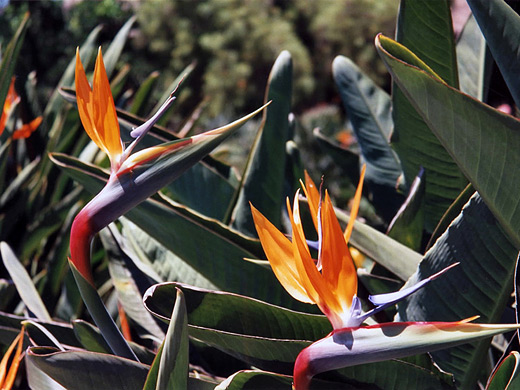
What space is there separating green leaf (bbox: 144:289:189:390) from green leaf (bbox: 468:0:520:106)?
30 centimetres

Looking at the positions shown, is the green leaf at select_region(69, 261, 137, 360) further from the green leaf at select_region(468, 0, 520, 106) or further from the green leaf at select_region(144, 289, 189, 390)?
the green leaf at select_region(468, 0, 520, 106)

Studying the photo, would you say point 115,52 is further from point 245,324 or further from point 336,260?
point 336,260

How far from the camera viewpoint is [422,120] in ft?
2.31

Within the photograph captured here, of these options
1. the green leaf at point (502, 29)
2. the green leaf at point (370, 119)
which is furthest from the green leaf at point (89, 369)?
the green leaf at point (370, 119)

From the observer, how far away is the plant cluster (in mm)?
371

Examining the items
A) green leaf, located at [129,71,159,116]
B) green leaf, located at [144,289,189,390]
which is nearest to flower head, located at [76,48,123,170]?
green leaf, located at [144,289,189,390]

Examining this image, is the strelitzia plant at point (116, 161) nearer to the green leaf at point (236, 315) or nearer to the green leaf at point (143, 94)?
the green leaf at point (236, 315)

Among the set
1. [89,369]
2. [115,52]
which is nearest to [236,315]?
[89,369]

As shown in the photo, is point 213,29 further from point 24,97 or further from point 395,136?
point 395,136

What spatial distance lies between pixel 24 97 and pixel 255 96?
7374mm

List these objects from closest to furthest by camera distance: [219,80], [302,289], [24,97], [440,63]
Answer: [302,289] → [440,63] → [24,97] → [219,80]

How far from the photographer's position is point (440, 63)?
27.1 inches

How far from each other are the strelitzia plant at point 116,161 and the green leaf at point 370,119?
0.50 m

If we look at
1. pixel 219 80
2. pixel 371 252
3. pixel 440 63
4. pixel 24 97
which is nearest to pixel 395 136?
pixel 440 63
